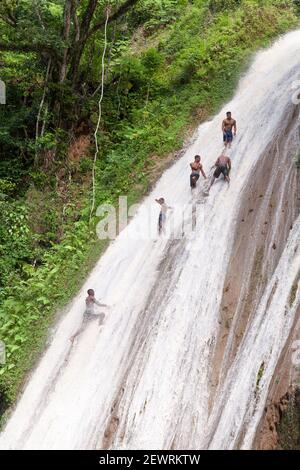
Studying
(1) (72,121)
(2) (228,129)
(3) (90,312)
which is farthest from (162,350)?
(1) (72,121)

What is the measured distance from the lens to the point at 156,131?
18.8 m

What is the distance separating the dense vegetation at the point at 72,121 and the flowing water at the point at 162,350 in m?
1.16

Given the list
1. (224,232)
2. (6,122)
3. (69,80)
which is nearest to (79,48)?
(69,80)

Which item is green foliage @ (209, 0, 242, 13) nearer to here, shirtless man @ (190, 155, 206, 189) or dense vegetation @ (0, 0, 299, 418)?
dense vegetation @ (0, 0, 299, 418)

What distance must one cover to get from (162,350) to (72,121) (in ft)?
33.8

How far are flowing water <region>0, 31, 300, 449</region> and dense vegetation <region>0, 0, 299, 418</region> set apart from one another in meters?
1.16

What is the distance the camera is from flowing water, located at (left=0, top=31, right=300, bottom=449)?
404 inches

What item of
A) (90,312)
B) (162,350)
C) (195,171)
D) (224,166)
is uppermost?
(224,166)

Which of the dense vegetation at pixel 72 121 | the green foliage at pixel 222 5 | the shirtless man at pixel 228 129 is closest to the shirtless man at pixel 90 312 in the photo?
the dense vegetation at pixel 72 121

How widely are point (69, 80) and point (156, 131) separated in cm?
353

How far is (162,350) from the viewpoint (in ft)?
38.1

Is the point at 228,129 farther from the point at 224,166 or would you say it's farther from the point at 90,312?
the point at 90,312

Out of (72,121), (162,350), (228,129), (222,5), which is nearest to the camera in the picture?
(162,350)

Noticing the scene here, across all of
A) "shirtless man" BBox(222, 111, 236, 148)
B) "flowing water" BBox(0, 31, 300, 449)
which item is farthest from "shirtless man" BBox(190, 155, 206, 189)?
"shirtless man" BBox(222, 111, 236, 148)
